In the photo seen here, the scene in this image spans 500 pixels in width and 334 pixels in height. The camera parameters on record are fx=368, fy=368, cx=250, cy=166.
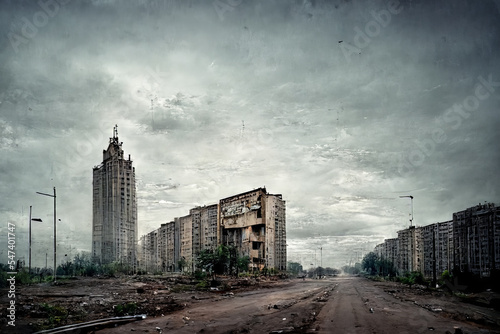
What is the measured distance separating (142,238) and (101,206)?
79682 mm

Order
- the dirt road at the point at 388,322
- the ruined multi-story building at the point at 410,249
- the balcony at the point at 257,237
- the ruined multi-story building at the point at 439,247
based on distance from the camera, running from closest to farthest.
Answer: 1. the dirt road at the point at 388,322
2. the balcony at the point at 257,237
3. the ruined multi-story building at the point at 439,247
4. the ruined multi-story building at the point at 410,249

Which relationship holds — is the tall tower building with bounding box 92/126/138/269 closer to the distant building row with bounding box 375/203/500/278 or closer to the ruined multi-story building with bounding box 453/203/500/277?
the distant building row with bounding box 375/203/500/278

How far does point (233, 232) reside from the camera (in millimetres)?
95625

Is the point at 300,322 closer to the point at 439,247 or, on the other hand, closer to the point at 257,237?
the point at 257,237

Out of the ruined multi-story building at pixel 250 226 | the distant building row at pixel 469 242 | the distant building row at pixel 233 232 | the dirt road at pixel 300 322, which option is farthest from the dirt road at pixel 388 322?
the distant building row at pixel 233 232

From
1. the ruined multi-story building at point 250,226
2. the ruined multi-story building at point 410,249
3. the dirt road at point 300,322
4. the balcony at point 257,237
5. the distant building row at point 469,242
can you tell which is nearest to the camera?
the dirt road at point 300,322

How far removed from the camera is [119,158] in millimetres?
124875

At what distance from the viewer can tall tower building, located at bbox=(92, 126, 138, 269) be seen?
395 ft

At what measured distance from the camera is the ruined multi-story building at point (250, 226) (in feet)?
279

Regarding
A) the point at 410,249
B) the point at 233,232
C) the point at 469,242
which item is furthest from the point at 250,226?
the point at 410,249

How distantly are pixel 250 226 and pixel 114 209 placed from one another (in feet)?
182

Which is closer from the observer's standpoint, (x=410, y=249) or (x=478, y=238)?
(x=478, y=238)

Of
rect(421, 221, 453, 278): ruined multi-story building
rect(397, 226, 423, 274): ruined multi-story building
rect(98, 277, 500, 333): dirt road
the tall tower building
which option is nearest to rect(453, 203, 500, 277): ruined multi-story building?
rect(421, 221, 453, 278): ruined multi-story building

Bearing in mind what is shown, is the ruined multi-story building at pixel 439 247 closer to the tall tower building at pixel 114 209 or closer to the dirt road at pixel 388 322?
the dirt road at pixel 388 322
